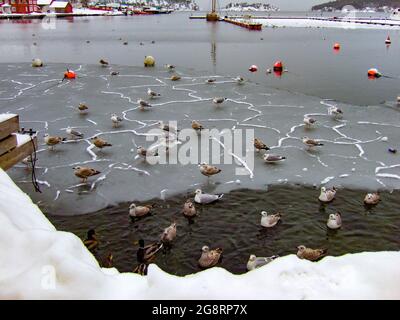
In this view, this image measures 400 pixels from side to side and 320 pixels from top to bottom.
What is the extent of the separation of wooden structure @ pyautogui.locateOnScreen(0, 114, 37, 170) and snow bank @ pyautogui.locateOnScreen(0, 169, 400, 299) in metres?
3.62

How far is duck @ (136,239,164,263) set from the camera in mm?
6559

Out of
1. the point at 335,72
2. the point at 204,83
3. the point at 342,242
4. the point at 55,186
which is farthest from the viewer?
the point at 335,72

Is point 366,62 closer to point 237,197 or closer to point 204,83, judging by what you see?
point 204,83

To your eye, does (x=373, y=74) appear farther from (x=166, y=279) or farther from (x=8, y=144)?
(x=166, y=279)

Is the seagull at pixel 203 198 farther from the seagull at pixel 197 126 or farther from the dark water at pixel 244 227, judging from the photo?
the seagull at pixel 197 126

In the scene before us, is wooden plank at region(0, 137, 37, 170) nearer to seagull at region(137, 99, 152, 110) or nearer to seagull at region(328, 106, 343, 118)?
seagull at region(137, 99, 152, 110)

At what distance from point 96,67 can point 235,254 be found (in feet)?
72.2

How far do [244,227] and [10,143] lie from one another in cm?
478

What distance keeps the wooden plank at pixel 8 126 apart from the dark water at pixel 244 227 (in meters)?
1.90

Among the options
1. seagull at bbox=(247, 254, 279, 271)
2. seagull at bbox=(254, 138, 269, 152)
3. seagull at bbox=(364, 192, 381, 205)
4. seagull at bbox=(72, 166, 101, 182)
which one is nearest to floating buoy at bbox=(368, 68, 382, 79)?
seagull at bbox=(254, 138, 269, 152)

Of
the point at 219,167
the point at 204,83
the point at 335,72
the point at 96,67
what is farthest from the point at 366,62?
the point at 219,167

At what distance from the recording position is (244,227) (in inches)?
298

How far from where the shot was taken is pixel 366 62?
29.9 m
